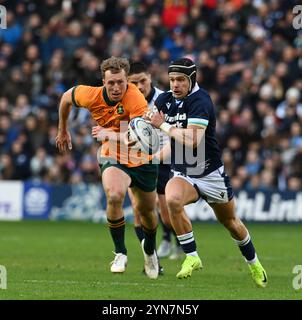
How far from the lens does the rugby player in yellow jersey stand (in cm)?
1148

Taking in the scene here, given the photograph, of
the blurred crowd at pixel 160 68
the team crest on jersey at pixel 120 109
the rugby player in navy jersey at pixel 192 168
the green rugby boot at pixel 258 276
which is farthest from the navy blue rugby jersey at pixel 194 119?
the blurred crowd at pixel 160 68

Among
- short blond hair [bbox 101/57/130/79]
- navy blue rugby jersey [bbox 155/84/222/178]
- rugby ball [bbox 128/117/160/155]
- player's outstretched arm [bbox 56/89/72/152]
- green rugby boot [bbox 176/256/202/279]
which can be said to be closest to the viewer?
green rugby boot [bbox 176/256/202/279]

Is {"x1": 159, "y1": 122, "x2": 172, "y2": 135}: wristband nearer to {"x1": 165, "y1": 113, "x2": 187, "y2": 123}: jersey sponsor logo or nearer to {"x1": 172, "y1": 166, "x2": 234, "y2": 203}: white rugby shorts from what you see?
{"x1": 165, "y1": 113, "x2": 187, "y2": 123}: jersey sponsor logo

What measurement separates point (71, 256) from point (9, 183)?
8809 mm

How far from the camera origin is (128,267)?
518 inches

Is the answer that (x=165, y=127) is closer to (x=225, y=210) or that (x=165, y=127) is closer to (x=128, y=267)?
(x=225, y=210)

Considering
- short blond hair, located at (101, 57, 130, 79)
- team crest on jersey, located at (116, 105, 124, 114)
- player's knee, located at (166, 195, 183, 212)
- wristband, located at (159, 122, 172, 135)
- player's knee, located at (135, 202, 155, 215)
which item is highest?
short blond hair, located at (101, 57, 130, 79)

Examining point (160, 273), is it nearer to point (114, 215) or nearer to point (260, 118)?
point (114, 215)

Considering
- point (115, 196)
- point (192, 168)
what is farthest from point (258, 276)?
point (115, 196)

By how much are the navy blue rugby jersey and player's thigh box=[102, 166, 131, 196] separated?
63 centimetres

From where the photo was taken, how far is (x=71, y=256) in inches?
588

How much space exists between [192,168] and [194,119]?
24.0 inches

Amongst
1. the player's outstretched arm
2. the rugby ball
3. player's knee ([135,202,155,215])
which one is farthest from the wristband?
the player's outstretched arm
